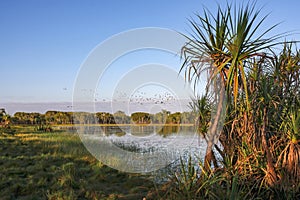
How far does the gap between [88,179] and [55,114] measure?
37401mm

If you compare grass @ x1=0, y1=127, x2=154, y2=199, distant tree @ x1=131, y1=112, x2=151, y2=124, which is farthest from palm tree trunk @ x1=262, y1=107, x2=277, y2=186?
distant tree @ x1=131, y1=112, x2=151, y2=124

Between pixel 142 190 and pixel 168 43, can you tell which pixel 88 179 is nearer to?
pixel 142 190

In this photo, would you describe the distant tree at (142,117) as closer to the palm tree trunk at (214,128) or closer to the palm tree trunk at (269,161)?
the palm tree trunk at (214,128)

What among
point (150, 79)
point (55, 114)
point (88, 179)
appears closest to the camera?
point (88, 179)

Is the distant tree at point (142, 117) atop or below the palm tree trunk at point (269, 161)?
atop

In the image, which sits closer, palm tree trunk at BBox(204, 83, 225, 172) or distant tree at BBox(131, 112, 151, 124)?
palm tree trunk at BBox(204, 83, 225, 172)

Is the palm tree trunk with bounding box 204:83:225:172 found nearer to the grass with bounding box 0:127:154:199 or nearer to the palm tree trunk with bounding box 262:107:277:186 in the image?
the palm tree trunk with bounding box 262:107:277:186

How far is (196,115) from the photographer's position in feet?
17.7

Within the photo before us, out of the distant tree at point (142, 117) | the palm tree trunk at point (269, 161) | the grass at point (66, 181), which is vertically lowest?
the grass at point (66, 181)

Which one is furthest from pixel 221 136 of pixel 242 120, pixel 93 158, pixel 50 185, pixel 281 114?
pixel 93 158

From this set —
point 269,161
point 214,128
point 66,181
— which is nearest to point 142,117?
point 66,181

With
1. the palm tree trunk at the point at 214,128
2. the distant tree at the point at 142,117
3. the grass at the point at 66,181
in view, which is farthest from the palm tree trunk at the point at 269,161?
the distant tree at the point at 142,117

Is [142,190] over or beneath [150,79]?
beneath

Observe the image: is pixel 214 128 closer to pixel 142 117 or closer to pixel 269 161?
pixel 269 161
